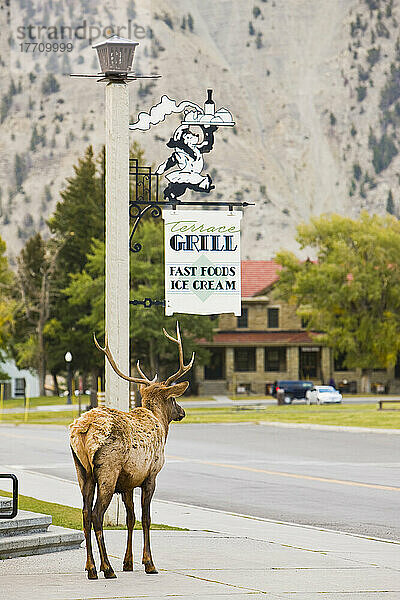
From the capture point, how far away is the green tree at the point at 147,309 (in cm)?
7150

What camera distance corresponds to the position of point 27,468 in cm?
2495

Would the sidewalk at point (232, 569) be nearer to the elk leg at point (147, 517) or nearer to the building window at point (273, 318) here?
the elk leg at point (147, 517)

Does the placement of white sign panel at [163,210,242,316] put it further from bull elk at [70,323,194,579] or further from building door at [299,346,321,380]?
building door at [299,346,321,380]

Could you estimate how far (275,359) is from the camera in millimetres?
86875

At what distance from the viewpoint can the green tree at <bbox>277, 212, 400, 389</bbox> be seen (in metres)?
79.9

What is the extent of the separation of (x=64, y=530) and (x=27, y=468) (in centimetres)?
1395

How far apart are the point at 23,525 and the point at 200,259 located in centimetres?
451

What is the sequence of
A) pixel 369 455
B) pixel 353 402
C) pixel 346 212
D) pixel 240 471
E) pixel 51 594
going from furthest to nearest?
pixel 346 212 < pixel 353 402 < pixel 369 455 < pixel 240 471 < pixel 51 594

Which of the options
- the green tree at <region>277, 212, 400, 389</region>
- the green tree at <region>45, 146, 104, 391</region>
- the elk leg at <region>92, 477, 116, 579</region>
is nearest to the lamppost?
the elk leg at <region>92, 477, 116, 579</region>

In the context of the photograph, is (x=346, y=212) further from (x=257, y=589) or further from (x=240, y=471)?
(x=257, y=589)

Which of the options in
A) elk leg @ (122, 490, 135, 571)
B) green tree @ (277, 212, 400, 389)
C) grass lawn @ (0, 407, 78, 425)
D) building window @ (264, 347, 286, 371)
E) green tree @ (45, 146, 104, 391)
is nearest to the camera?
elk leg @ (122, 490, 135, 571)

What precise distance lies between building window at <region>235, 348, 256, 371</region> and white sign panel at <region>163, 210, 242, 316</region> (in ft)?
238

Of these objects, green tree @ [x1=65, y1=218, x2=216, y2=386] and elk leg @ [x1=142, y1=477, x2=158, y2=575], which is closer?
elk leg @ [x1=142, y1=477, x2=158, y2=575]

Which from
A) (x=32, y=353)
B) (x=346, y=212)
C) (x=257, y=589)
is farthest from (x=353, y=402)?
(x=346, y=212)
